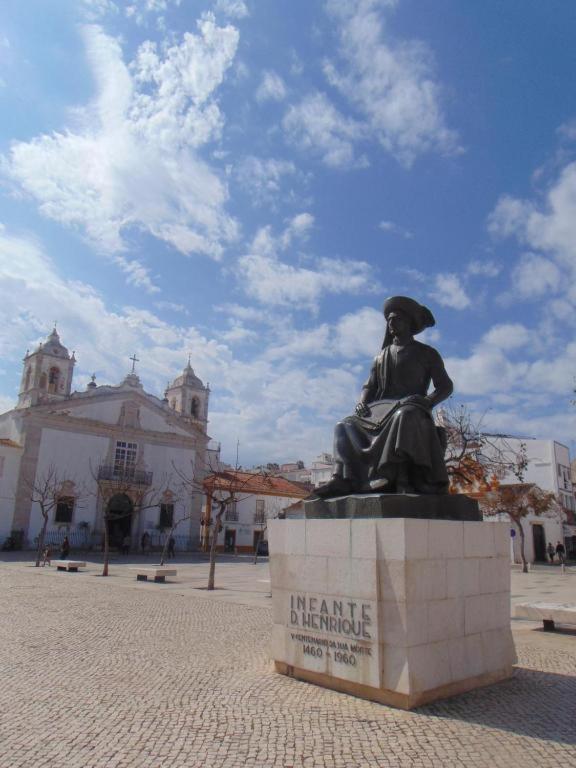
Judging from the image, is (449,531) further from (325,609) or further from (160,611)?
(160,611)

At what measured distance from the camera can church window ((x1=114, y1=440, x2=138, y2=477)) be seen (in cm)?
3688

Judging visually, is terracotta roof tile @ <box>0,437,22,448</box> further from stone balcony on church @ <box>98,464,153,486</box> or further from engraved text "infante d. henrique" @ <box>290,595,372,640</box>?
engraved text "infante d. henrique" @ <box>290,595,372,640</box>

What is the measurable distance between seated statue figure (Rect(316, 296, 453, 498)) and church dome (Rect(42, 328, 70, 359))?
1439 inches

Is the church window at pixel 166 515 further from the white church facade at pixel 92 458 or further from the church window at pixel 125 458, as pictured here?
the church window at pixel 125 458

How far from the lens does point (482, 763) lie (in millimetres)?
3352

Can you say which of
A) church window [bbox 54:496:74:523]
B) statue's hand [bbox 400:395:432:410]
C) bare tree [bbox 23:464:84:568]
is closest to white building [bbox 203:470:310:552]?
church window [bbox 54:496:74:523]

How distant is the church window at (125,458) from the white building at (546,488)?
23.7 metres

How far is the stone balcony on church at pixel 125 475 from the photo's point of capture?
118 feet

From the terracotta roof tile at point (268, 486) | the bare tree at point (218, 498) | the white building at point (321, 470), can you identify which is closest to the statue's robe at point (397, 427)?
the bare tree at point (218, 498)

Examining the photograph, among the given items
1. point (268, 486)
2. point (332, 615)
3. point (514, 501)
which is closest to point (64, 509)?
point (268, 486)

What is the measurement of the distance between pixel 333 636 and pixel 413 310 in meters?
3.29

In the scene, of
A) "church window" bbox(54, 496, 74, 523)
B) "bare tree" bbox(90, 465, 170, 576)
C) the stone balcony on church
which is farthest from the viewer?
the stone balcony on church

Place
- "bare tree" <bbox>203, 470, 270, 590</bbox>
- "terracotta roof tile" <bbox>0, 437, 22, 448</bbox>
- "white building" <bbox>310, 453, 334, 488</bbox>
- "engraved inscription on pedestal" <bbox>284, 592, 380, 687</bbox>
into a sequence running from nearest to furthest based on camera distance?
"engraved inscription on pedestal" <bbox>284, 592, 380, 687</bbox> < "bare tree" <bbox>203, 470, 270, 590</bbox> < "terracotta roof tile" <bbox>0, 437, 22, 448</bbox> < "white building" <bbox>310, 453, 334, 488</bbox>

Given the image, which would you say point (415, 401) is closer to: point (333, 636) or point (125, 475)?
point (333, 636)
